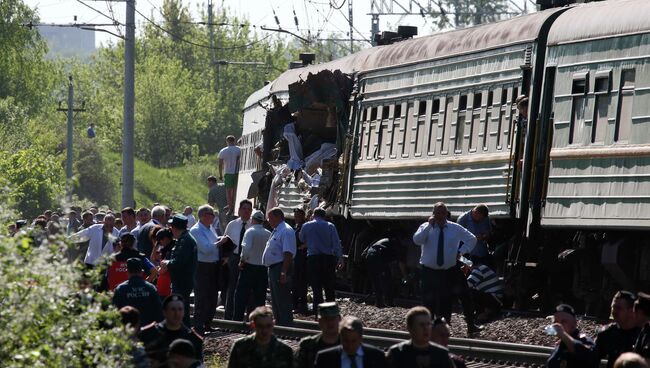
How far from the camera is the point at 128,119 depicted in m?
37.0

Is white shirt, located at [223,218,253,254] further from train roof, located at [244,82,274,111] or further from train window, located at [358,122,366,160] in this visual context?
train roof, located at [244,82,274,111]

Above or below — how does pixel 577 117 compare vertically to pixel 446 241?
above

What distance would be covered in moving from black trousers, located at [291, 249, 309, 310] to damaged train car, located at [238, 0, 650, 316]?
1.77 metres

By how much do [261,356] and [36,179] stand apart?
129ft

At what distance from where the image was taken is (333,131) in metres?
31.2

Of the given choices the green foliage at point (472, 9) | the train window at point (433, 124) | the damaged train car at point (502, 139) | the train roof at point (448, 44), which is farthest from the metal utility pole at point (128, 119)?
the green foliage at point (472, 9)

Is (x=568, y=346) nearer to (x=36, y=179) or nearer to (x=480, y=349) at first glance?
(x=480, y=349)

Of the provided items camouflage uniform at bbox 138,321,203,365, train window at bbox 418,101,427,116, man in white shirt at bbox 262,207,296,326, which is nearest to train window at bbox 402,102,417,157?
train window at bbox 418,101,427,116

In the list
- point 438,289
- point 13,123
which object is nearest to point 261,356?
point 438,289

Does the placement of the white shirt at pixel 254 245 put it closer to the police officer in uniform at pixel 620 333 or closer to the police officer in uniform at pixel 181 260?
the police officer in uniform at pixel 181 260

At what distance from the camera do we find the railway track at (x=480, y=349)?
54.0 feet

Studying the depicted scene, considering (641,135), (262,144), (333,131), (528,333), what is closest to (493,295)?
(528,333)

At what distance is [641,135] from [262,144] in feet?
49.7

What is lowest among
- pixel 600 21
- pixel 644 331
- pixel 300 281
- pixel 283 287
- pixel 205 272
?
pixel 300 281
